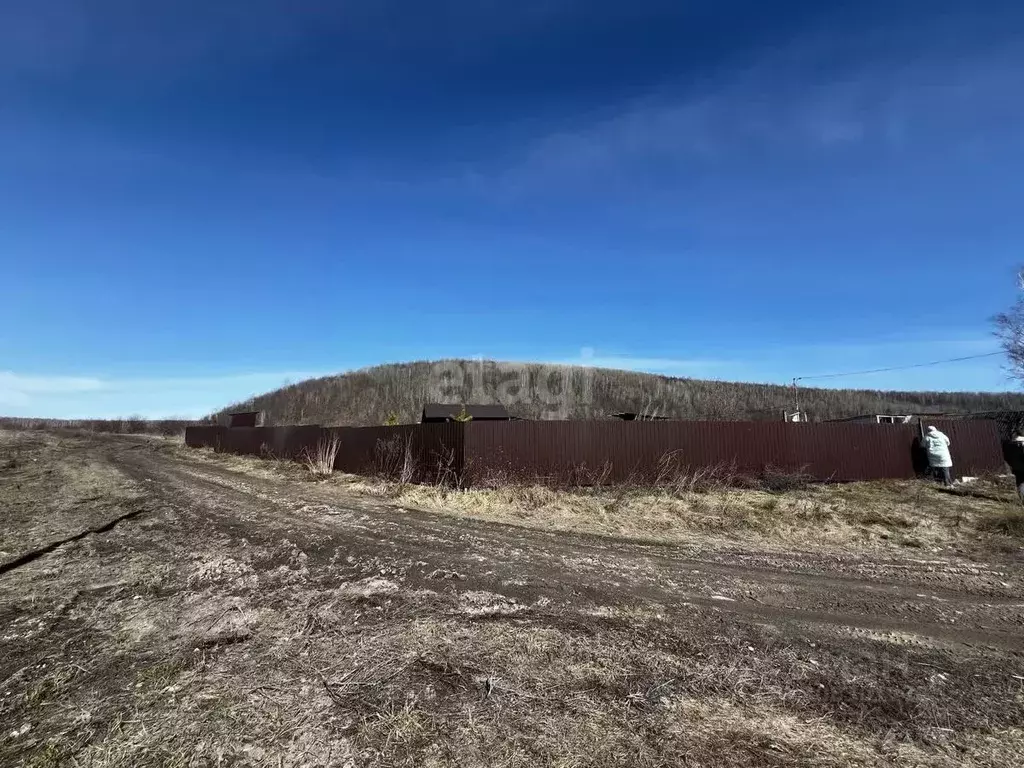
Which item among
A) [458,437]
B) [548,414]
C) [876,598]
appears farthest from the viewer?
[548,414]

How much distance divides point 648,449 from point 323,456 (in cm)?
1106

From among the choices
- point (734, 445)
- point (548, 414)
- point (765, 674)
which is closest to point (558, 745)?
point (765, 674)

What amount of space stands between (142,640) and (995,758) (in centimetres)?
579

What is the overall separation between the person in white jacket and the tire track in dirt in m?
11.8

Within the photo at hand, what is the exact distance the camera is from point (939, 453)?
15.2 meters

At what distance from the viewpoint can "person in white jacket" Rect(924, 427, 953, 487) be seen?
15.1m

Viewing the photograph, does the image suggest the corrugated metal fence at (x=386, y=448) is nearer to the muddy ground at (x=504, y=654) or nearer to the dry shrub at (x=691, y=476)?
the dry shrub at (x=691, y=476)

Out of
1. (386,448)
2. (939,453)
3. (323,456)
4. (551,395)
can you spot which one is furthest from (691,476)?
(551,395)

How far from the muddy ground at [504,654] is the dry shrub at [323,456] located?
980cm

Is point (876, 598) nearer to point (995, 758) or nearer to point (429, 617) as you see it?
point (995, 758)

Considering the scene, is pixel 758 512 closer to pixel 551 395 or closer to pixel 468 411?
pixel 468 411

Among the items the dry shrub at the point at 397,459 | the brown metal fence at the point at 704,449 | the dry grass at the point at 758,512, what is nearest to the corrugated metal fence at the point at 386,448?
the dry shrub at the point at 397,459

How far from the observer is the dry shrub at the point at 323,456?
58.1 ft

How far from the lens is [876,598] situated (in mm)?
5559
